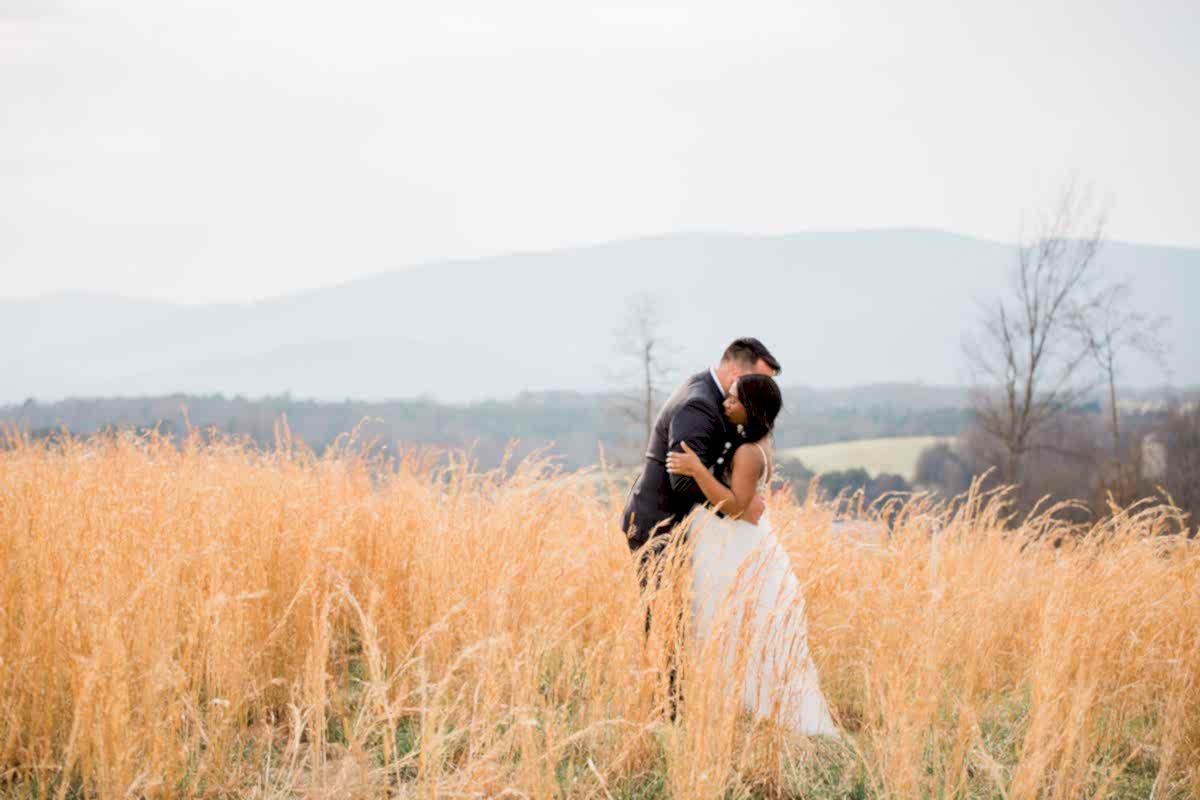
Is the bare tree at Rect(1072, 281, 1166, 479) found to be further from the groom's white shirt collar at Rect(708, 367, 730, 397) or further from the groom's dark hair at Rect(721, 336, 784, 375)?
the groom's white shirt collar at Rect(708, 367, 730, 397)

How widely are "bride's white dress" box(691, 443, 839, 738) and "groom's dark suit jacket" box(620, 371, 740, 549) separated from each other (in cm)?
20

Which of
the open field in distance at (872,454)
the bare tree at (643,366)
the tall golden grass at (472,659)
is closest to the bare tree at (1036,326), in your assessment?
the bare tree at (643,366)

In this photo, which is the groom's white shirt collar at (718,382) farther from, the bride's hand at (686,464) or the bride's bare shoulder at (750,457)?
the bride's hand at (686,464)

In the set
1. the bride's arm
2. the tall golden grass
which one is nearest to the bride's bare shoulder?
the bride's arm

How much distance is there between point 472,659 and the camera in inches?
152

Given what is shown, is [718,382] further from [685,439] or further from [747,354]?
[685,439]

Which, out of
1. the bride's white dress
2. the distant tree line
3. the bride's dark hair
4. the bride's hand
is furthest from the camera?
the distant tree line

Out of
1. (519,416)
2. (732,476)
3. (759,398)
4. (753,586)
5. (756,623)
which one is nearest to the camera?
(753,586)

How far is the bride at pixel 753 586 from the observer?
13.0 feet

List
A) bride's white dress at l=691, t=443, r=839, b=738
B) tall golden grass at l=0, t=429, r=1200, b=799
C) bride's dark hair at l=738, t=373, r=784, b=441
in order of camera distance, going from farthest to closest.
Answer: bride's dark hair at l=738, t=373, r=784, b=441 < bride's white dress at l=691, t=443, r=839, b=738 < tall golden grass at l=0, t=429, r=1200, b=799

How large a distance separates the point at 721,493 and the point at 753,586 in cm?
86

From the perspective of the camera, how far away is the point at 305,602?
15.5 ft

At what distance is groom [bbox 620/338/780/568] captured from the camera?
15.4 ft

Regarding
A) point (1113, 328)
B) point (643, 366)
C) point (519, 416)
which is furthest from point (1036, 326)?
point (519, 416)
